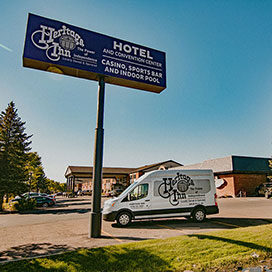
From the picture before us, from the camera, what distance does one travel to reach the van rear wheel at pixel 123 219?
9.95 meters

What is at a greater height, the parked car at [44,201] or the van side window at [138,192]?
the van side window at [138,192]

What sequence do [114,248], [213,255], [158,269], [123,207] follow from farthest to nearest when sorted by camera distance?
[123,207] < [114,248] < [213,255] < [158,269]

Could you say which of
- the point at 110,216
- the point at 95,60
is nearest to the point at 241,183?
the point at 110,216

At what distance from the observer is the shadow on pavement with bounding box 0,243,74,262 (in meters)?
5.81

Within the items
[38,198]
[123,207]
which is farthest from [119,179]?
[123,207]

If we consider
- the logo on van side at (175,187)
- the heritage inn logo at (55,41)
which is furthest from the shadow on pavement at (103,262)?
the heritage inn logo at (55,41)

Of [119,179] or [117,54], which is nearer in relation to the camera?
[117,54]

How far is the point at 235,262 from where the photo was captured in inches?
195

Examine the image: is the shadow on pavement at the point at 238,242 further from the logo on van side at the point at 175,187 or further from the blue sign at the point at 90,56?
the blue sign at the point at 90,56

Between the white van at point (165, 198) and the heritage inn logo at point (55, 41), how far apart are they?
Result: 6.83 meters

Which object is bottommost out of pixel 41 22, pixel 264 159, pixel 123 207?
pixel 123 207

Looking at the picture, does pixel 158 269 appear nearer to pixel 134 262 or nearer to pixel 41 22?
pixel 134 262

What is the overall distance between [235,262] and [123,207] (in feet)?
19.7

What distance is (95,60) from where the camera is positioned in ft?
28.4
